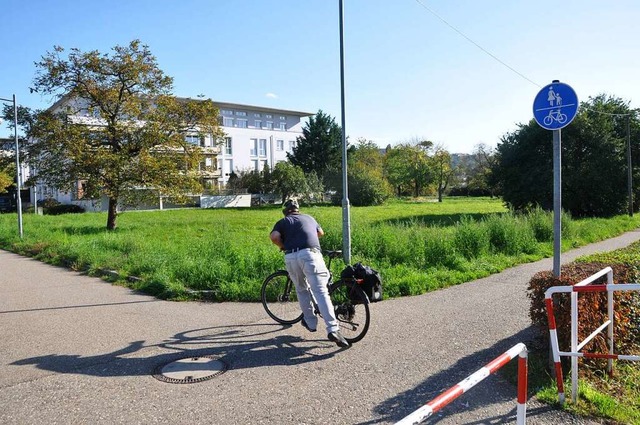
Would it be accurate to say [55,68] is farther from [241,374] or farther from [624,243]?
[624,243]

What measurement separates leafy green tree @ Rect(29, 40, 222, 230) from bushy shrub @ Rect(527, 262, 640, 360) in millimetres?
19463

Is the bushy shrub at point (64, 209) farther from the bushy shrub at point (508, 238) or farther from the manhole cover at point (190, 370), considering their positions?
the manhole cover at point (190, 370)

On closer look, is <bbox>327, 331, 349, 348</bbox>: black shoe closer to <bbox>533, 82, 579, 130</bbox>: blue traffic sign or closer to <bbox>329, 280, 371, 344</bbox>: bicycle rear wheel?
<bbox>329, 280, 371, 344</bbox>: bicycle rear wheel

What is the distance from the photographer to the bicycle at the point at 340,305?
18.1 ft

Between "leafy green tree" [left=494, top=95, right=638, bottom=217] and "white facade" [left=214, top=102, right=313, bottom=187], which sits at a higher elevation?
"white facade" [left=214, top=102, right=313, bottom=187]

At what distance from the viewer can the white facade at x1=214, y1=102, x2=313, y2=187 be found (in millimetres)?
68000

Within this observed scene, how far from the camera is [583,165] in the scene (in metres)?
27.1

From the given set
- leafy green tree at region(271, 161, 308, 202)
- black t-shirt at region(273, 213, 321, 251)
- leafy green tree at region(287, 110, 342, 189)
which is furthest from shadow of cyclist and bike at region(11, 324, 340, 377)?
leafy green tree at region(287, 110, 342, 189)

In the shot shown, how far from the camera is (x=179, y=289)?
8266 mm

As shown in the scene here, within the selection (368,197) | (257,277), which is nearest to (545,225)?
(257,277)

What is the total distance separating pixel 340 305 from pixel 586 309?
272 cm

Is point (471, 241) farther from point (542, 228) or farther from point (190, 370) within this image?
point (190, 370)

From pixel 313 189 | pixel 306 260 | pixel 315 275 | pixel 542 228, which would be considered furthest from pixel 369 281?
pixel 313 189

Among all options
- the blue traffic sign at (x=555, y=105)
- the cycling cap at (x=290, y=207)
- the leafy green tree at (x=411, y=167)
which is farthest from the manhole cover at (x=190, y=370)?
the leafy green tree at (x=411, y=167)
